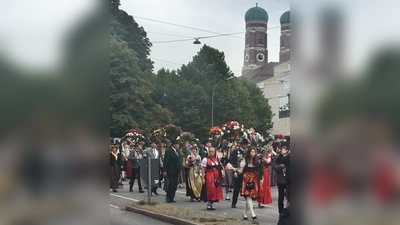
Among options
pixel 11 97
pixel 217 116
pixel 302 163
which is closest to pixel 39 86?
pixel 11 97

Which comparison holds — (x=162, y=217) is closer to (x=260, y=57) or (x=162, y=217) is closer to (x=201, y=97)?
(x=201, y=97)

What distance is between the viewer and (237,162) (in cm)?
1484

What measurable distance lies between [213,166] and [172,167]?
1.63 metres

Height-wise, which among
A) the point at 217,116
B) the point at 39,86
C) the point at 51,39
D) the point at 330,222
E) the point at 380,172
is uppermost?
the point at 217,116

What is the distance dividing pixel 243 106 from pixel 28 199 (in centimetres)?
4234

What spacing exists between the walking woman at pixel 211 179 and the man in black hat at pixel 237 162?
1.29 feet

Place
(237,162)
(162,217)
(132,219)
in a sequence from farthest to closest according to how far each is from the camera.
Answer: (237,162) → (132,219) → (162,217)

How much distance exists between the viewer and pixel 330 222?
1.65 metres

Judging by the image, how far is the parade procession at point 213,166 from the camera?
1212 centimetres

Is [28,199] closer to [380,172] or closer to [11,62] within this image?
[11,62]

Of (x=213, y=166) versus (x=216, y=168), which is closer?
(x=213, y=166)

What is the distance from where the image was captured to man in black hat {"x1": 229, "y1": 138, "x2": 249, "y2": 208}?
531 inches

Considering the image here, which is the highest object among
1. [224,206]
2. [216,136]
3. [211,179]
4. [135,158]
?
[216,136]

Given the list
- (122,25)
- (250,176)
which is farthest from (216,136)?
(122,25)
